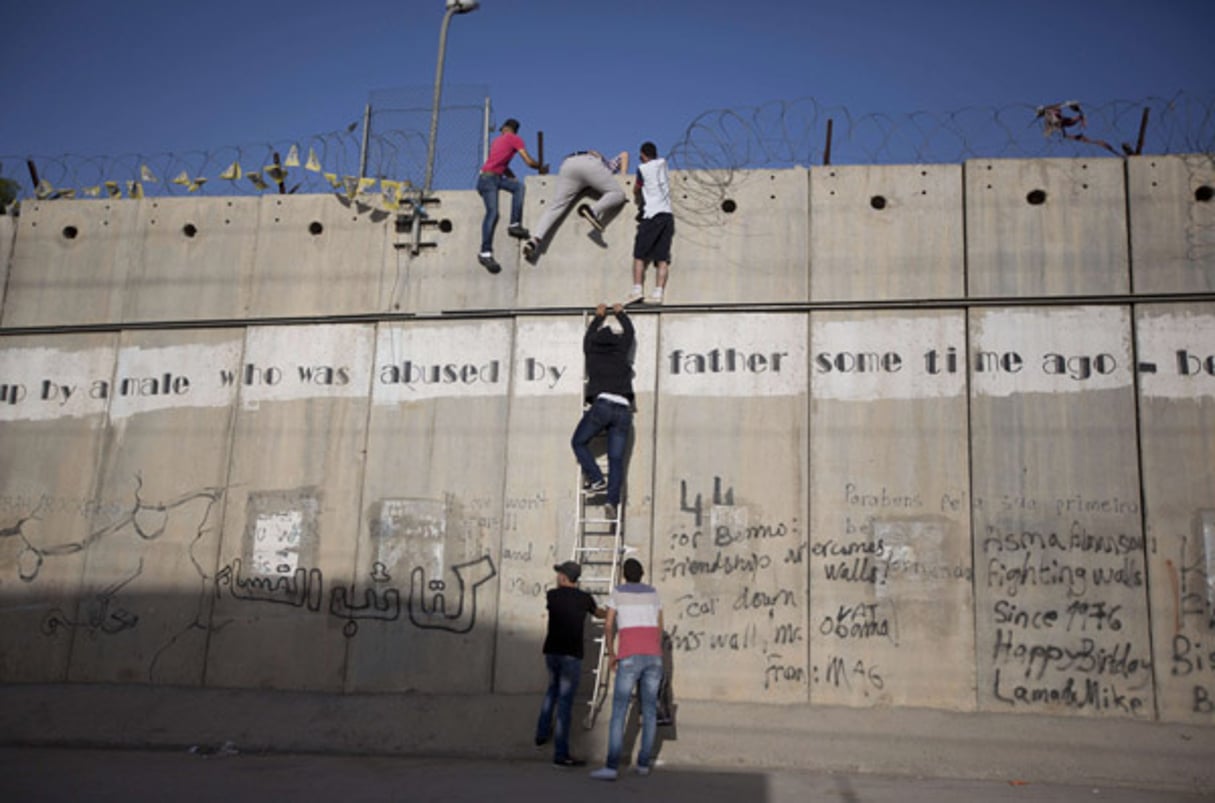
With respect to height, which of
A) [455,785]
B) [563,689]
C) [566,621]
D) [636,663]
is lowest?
[455,785]

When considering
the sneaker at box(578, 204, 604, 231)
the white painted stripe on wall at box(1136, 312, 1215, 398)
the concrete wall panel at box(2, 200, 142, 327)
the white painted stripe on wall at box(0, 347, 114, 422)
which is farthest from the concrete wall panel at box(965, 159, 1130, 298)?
the white painted stripe on wall at box(0, 347, 114, 422)

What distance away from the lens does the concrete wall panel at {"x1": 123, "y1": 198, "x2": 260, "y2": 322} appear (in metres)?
10.6

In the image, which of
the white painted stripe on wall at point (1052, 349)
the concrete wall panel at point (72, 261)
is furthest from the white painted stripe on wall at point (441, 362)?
the white painted stripe on wall at point (1052, 349)

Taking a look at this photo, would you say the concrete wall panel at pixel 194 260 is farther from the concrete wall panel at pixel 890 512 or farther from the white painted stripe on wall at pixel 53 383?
the concrete wall panel at pixel 890 512

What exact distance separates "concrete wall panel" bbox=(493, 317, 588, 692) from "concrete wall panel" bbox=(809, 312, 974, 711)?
2324 mm

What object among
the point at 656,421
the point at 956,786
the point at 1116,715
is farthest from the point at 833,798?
the point at 656,421

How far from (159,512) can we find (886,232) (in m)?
7.90

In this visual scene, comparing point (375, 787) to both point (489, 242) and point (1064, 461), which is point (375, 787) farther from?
point (1064, 461)

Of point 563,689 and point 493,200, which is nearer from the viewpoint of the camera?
point 563,689

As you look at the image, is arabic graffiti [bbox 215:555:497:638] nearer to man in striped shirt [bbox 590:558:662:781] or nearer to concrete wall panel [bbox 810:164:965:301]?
man in striped shirt [bbox 590:558:662:781]

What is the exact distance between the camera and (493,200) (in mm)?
10062

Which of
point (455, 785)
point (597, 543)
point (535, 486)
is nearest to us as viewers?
point (455, 785)

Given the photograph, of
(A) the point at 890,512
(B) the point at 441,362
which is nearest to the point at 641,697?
(A) the point at 890,512

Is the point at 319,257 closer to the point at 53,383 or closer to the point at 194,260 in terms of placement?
the point at 194,260
